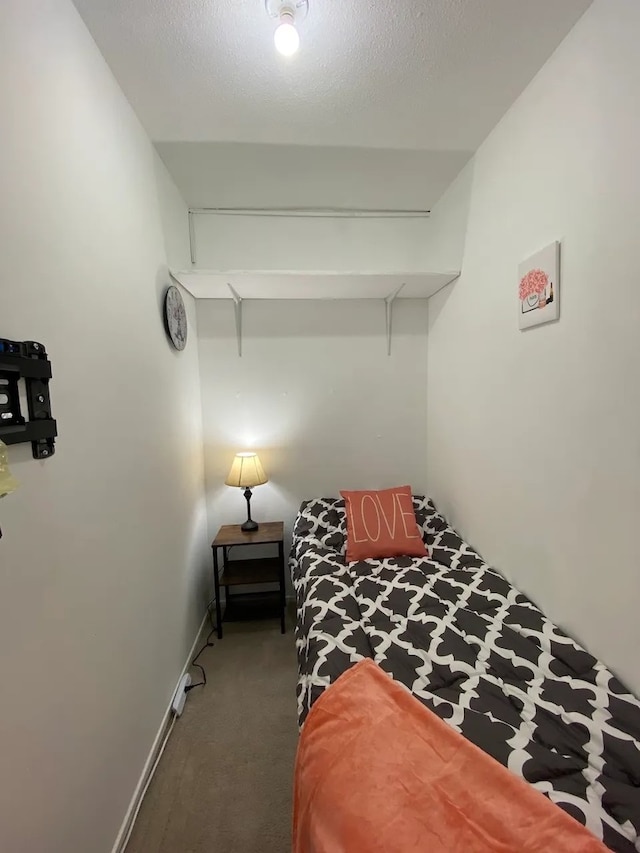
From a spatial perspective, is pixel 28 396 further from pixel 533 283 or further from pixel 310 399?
pixel 310 399

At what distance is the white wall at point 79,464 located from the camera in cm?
81

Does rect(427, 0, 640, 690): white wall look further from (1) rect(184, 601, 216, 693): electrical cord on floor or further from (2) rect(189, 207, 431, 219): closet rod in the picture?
(1) rect(184, 601, 216, 693): electrical cord on floor

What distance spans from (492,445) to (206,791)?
72.5 inches

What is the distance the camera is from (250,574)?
2.38 metres

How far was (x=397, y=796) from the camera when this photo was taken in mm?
806

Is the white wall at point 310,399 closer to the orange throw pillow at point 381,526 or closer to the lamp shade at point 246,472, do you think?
the lamp shade at point 246,472

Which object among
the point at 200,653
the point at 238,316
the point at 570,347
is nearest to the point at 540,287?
the point at 570,347

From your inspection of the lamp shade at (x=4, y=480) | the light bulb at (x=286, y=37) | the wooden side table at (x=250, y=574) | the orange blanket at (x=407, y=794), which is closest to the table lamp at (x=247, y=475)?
the wooden side table at (x=250, y=574)

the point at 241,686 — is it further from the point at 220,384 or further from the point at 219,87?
the point at 219,87

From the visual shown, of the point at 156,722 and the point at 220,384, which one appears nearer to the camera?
the point at 156,722

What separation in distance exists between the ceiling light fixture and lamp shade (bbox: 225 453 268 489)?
6.19 ft

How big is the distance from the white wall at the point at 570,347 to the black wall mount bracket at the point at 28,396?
1570mm

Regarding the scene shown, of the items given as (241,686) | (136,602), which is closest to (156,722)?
(241,686)

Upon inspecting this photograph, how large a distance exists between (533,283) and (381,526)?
56.7 inches
